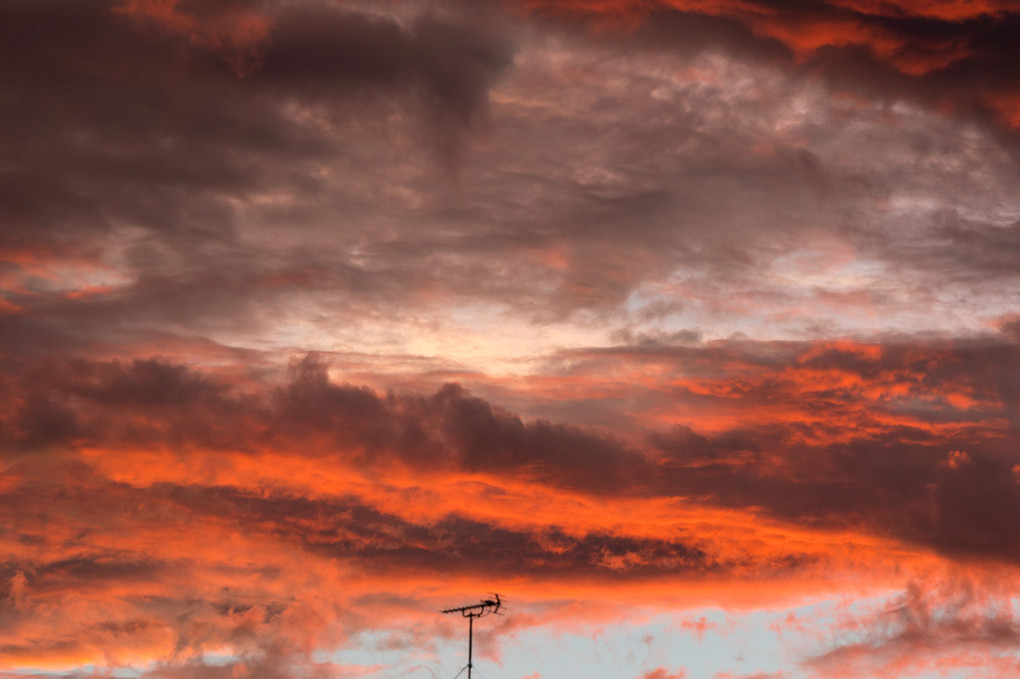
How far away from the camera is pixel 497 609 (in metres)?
66.4

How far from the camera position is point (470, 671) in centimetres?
6600

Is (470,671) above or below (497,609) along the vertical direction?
below

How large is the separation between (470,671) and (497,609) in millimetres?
6162
